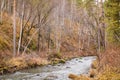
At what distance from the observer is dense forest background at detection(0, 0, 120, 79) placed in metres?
15.7

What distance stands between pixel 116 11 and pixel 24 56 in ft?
39.3

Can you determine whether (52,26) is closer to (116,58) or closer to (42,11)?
(42,11)

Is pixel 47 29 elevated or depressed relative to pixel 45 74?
elevated

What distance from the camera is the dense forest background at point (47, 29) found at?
15.7m

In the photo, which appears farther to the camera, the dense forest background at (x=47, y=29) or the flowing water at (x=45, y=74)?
the flowing water at (x=45, y=74)

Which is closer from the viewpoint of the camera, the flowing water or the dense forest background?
the dense forest background

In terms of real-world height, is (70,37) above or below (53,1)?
below

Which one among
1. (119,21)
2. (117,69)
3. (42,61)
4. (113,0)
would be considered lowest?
(42,61)

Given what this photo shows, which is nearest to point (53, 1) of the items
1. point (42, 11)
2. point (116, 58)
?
point (42, 11)

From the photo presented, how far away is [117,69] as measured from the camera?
36.1 ft

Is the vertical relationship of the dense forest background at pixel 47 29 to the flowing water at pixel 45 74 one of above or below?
above

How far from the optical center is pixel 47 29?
38.6 metres

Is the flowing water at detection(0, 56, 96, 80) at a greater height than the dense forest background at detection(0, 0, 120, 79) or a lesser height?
lesser

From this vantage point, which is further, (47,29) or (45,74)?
(47,29)
